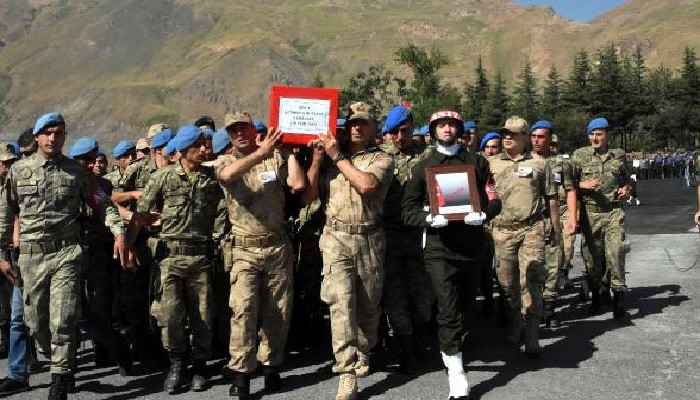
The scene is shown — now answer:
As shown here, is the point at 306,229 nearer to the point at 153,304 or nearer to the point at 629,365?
the point at 153,304

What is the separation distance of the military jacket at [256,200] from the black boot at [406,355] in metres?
1.45

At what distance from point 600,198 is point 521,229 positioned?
203 centimetres

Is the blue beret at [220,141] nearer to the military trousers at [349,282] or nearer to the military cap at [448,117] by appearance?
the military trousers at [349,282]


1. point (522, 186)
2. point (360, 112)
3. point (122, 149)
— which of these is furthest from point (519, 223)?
point (122, 149)

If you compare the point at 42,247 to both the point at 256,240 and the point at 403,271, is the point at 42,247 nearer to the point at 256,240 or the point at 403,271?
the point at 256,240

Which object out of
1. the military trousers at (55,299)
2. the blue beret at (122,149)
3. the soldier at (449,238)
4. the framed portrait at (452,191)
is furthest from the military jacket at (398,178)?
the blue beret at (122,149)

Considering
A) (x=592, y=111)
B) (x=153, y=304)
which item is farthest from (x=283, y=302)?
(x=592, y=111)

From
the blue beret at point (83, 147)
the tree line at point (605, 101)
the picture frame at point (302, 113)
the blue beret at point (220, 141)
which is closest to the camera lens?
the picture frame at point (302, 113)

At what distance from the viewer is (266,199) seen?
5.50 meters

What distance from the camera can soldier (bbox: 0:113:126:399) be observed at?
534cm

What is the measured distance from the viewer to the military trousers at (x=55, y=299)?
5.33m

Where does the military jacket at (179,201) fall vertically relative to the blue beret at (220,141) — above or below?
below

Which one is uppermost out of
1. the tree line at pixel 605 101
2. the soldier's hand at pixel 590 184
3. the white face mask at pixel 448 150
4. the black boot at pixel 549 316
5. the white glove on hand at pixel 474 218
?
the tree line at pixel 605 101

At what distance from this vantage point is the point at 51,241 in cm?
539
